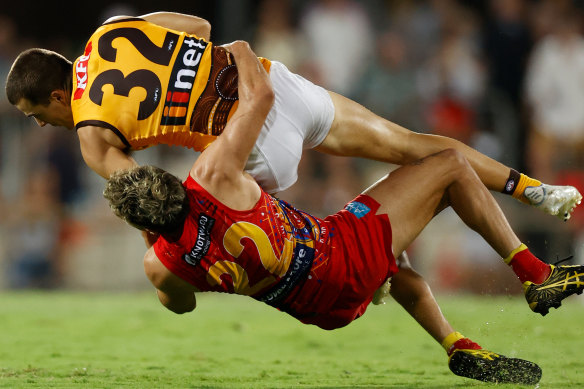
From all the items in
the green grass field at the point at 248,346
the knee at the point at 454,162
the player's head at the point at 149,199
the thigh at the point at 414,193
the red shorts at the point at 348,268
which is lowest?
the green grass field at the point at 248,346

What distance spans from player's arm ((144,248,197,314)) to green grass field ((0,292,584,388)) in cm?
50

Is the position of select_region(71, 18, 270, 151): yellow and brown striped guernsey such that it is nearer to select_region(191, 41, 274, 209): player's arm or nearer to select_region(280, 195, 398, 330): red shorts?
select_region(191, 41, 274, 209): player's arm

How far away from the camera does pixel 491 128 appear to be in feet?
34.5

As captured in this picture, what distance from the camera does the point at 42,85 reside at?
4.81m

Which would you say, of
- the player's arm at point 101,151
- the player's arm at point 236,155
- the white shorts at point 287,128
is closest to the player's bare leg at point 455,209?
the white shorts at point 287,128

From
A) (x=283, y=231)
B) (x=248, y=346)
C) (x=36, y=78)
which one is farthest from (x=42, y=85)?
(x=248, y=346)

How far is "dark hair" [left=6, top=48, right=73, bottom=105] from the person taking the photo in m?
4.80

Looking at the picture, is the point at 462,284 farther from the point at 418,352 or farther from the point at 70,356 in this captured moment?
the point at 70,356

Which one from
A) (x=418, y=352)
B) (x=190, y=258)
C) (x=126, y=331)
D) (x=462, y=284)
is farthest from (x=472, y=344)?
(x=462, y=284)

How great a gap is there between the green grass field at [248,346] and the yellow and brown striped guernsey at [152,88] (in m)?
1.44

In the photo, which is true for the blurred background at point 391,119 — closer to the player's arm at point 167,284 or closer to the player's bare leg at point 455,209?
the player's bare leg at point 455,209

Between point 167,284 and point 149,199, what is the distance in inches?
23.4

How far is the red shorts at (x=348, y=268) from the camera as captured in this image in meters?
4.42

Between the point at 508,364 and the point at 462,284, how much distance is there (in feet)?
18.1
